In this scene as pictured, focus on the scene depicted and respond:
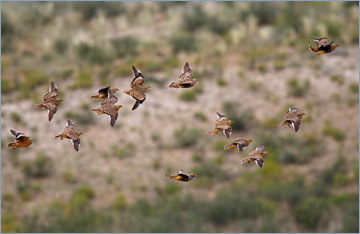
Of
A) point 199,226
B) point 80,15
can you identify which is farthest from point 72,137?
point 80,15

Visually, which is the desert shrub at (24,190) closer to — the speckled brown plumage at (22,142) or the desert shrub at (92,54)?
the desert shrub at (92,54)

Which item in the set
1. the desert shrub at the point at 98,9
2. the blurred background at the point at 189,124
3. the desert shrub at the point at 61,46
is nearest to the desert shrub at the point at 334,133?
the blurred background at the point at 189,124

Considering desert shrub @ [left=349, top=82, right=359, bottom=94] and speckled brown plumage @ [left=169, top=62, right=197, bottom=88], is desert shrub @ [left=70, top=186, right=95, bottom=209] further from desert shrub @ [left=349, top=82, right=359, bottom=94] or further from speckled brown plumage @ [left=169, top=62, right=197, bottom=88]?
speckled brown plumage @ [left=169, top=62, right=197, bottom=88]

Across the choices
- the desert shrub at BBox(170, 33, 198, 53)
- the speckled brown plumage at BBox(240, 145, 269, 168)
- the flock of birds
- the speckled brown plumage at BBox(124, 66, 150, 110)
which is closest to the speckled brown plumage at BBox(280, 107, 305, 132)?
the flock of birds

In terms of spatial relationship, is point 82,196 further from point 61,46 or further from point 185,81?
point 185,81

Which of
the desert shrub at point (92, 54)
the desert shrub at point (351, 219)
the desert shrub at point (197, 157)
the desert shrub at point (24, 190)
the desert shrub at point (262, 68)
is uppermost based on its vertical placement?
the desert shrub at point (92, 54)

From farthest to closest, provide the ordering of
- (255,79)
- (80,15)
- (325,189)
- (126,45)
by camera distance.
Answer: (80,15) → (126,45) → (255,79) → (325,189)

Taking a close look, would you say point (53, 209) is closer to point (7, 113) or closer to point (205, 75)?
point (7, 113)
